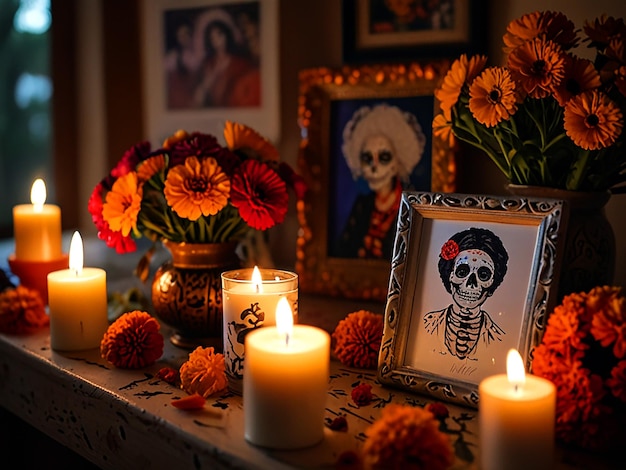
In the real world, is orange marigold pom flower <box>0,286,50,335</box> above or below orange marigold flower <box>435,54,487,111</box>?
below

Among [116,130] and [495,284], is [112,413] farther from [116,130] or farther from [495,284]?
[116,130]

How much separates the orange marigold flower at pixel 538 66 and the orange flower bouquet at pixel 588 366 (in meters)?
0.23

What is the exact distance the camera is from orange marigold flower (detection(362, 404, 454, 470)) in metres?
0.63

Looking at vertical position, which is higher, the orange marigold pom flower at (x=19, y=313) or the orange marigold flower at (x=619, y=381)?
the orange marigold flower at (x=619, y=381)

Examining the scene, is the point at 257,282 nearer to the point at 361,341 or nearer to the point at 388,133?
the point at 361,341

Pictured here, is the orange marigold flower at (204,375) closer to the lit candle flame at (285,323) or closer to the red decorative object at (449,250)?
the lit candle flame at (285,323)

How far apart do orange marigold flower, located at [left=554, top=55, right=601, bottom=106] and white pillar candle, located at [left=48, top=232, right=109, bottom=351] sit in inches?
27.4

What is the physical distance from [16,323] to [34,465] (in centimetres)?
31

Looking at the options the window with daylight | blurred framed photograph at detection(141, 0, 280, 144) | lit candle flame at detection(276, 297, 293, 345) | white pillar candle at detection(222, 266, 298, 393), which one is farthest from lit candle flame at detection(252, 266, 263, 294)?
the window with daylight

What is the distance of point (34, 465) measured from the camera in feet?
4.18

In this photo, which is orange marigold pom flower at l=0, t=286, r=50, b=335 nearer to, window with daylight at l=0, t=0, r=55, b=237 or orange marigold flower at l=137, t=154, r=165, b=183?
orange marigold flower at l=137, t=154, r=165, b=183

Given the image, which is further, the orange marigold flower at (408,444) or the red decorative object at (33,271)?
the red decorative object at (33,271)

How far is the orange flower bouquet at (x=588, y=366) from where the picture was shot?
0.68 meters

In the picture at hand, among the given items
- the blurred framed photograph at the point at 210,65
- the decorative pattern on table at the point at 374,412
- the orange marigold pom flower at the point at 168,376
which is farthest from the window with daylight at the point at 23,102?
the decorative pattern on table at the point at 374,412
